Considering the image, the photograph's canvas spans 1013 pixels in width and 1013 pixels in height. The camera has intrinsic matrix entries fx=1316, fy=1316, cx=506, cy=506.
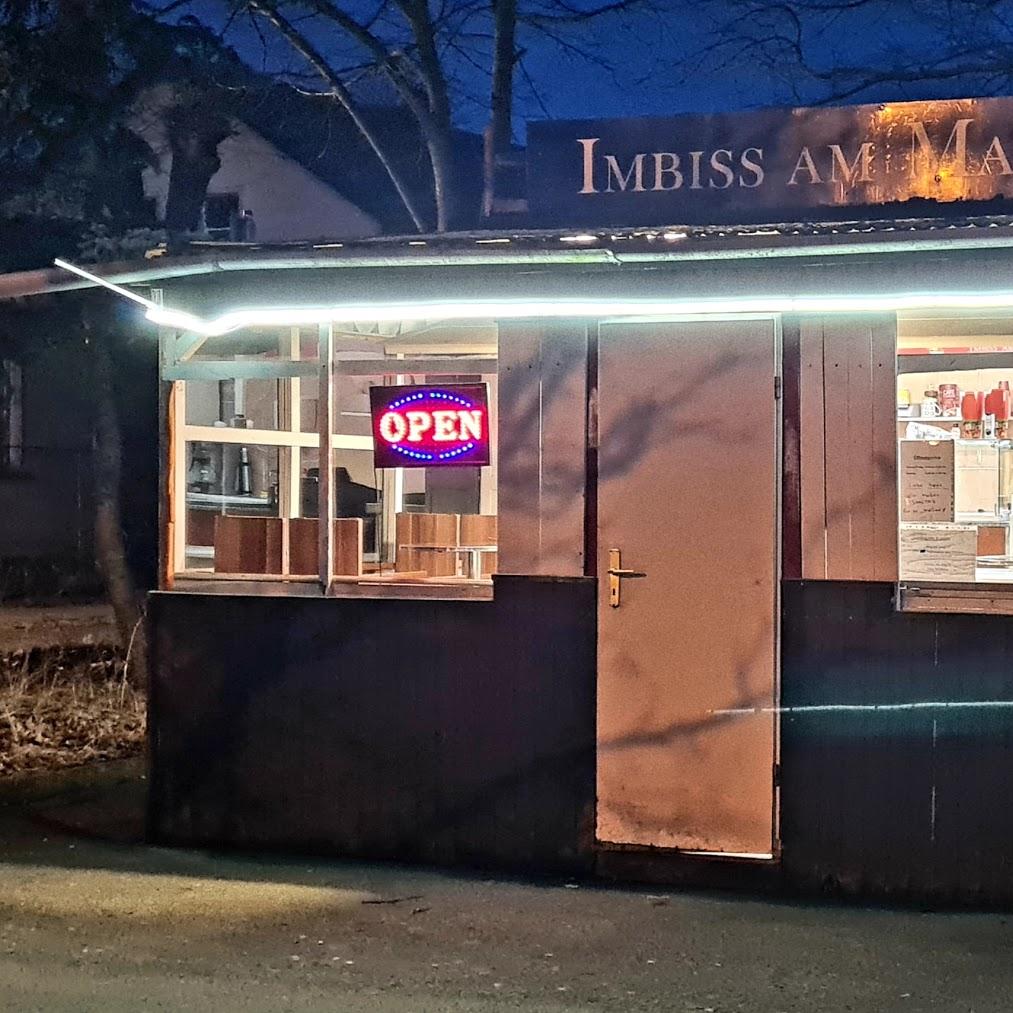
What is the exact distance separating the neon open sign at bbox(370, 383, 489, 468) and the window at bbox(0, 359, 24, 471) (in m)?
15.2

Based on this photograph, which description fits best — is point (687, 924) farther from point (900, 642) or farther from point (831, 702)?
point (900, 642)

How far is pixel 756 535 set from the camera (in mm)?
6797

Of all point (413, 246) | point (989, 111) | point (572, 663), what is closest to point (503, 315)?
point (413, 246)

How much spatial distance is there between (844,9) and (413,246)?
11486 millimetres

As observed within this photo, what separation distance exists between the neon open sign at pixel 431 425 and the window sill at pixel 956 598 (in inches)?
92.2

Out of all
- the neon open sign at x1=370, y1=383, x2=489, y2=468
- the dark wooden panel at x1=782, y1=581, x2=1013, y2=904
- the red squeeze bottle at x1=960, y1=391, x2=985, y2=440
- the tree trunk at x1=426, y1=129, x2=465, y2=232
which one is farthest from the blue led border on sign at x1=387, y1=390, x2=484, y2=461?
the tree trunk at x1=426, y1=129, x2=465, y2=232

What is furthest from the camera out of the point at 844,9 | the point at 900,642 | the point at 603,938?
the point at 844,9

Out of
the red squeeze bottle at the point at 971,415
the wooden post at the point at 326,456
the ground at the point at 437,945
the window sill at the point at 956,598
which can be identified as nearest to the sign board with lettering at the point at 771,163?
the red squeeze bottle at the point at 971,415

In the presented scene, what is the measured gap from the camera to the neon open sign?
7.23m

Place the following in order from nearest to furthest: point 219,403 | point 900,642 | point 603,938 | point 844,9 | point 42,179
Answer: point 603,938, point 900,642, point 219,403, point 42,179, point 844,9

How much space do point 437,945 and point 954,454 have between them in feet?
11.7

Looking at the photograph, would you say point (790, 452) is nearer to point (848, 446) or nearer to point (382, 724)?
point (848, 446)

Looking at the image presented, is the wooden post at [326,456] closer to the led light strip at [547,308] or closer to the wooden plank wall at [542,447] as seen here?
the led light strip at [547,308]

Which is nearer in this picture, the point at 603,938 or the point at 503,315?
the point at 603,938
